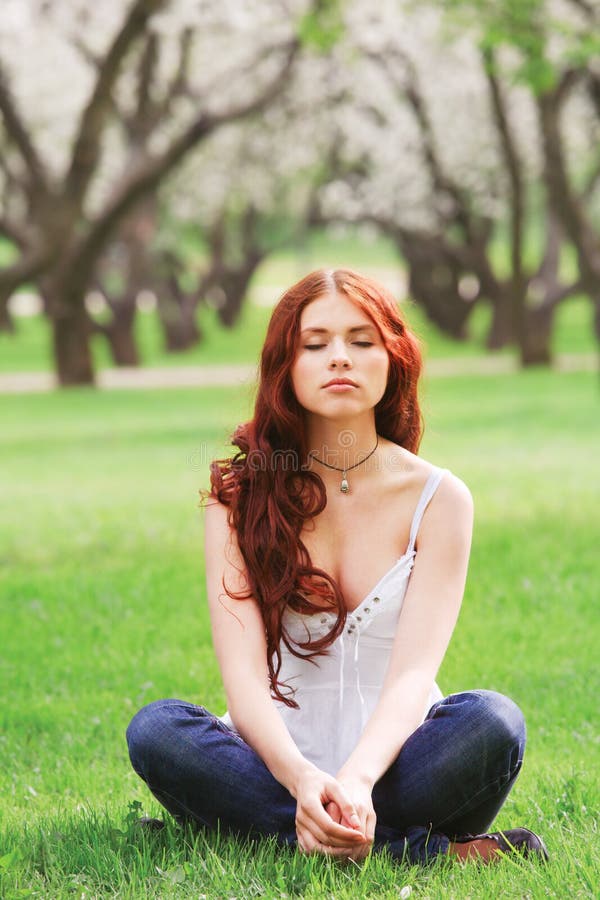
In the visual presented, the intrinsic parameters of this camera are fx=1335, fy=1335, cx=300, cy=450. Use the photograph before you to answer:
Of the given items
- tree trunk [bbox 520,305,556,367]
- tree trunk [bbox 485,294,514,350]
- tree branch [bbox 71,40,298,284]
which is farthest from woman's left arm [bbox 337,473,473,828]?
tree trunk [bbox 485,294,514,350]

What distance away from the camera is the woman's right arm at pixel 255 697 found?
3.30m

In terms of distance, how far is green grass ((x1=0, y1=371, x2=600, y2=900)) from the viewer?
343 centimetres

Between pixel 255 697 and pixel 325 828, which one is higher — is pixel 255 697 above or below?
above

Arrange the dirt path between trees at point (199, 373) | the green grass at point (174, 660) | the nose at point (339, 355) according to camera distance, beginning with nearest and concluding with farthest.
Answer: the green grass at point (174, 660), the nose at point (339, 355), the dirt path between trees at point (199, 373)

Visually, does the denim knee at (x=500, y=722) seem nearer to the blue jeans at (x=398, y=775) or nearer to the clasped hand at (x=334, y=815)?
the blue jeans at (x=398, y=775)

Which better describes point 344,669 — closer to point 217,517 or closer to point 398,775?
point 398,775

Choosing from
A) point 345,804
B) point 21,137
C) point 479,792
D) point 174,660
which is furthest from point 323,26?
point 345,804

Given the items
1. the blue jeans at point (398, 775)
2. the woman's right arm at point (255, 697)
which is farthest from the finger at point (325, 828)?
the blue jeans at point (398, 775)

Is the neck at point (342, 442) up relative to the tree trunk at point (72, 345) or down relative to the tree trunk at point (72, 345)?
up

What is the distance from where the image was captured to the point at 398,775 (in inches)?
142

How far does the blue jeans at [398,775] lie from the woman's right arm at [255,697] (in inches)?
3.8

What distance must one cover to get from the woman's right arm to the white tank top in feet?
0.45

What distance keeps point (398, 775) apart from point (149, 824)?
72 cm

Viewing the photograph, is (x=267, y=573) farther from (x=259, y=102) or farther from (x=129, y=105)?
(x=129, y=105)
